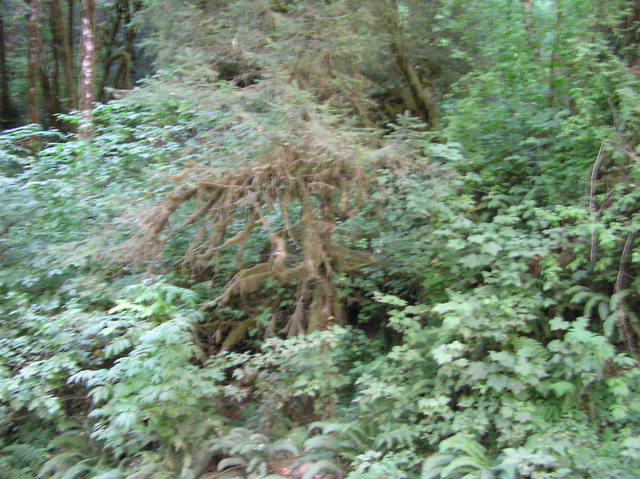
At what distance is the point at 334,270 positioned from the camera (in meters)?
6.78

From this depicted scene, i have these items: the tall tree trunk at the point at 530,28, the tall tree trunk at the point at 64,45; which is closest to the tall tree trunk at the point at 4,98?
the tall tree trunk at the point at 64,45

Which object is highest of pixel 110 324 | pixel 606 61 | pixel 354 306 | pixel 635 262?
pixel 606 61

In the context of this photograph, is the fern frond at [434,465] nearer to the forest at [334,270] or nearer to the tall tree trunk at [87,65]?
the forest at [334,270]

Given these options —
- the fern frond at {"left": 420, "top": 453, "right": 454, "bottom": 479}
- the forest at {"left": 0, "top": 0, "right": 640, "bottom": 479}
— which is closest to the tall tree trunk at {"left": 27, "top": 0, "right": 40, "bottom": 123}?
the forest at {"left": 0, "top": 0, "right": 640, "bottom": 479}

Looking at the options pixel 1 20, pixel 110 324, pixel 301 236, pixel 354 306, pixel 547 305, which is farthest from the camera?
pixel 1 20

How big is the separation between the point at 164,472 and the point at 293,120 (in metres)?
3.84

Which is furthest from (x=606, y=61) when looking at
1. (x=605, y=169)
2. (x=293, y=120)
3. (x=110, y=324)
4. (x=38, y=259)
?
(x=38, y=259)

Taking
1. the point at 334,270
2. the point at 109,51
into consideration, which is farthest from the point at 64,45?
A: the point at 334,270

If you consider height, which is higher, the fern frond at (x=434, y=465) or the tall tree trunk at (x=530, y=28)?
the tall tree trunk at (x=530, y=28)

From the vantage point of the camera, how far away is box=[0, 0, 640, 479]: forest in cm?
511

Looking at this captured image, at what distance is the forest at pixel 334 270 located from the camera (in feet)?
16.8

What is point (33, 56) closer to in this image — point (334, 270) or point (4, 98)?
point (4, 98)

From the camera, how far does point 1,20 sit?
17750 millimetres

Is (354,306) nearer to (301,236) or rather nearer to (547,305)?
(301,236)
